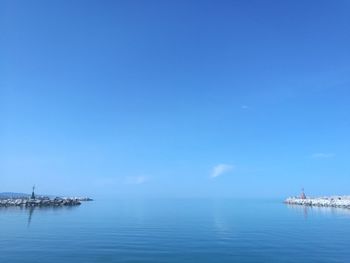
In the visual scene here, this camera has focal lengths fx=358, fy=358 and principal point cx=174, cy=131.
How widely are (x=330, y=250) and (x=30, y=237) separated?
39.5 m

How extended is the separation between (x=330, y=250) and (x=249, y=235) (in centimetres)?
1405

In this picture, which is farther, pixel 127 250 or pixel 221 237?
pixel 221 237

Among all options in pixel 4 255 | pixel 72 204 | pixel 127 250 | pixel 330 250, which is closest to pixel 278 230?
pixel 330 250

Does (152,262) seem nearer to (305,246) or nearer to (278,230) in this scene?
(305,246)

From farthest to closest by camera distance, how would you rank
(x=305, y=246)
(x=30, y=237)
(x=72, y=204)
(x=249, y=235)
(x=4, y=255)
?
(x=72, y=204), (x=249, y=235), (x=30, y=237), (x=305, y=246), (x=4, y=255)

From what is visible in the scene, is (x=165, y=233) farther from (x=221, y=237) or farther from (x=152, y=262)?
(x=152, y=262)

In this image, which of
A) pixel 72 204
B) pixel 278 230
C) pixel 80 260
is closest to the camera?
pixel 80 260

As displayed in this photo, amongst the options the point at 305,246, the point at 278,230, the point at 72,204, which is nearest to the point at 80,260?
the point at 305,246

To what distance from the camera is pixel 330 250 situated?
137 ft

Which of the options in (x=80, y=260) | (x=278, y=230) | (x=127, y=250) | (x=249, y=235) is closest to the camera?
(x=80, y=260)

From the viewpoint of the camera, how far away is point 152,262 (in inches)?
1387

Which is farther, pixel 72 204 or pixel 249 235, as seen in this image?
pixel 72 204

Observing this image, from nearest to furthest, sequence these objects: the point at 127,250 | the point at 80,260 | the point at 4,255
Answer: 1. the point at 80,260
2. the point at 4,255
3. the point at 127,250

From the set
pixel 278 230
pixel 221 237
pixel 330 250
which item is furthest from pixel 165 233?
pixel 330 250
